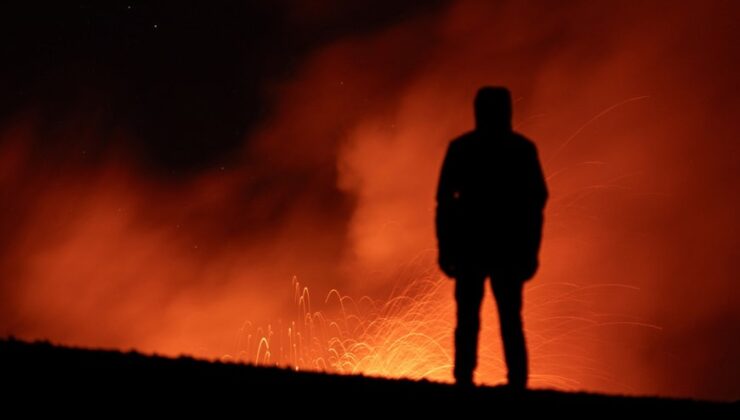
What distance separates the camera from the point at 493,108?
7582mm

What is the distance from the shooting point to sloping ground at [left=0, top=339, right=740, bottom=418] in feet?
17.8

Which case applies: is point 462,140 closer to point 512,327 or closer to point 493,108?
point 493,108

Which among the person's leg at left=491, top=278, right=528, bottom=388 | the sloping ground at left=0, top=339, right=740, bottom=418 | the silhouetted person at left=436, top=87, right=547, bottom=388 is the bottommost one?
the sloping ground at left=0, top=339, right=740, bottom=418

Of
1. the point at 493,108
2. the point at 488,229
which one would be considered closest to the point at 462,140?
the point at 493,108

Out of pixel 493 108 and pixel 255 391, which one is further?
pixel 493 108

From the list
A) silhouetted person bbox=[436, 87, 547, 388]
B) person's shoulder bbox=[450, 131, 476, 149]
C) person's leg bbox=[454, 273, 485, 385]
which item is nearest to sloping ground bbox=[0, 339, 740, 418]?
person's leg bbox=[454, 273, 485, 385]

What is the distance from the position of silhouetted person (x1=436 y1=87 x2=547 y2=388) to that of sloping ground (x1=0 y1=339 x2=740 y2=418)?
3.07ft

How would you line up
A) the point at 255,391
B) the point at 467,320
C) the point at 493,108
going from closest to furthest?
the point at 255,391
the point at 493,108
the point at 467,320

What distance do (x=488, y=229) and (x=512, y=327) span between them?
0.89 meters

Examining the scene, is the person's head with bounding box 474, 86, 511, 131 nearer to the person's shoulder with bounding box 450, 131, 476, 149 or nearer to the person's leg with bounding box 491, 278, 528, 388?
the person's shoulder with bounding box 450, 131, 476, 149

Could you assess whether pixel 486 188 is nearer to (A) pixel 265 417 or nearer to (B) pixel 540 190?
(B) pixel 540 190

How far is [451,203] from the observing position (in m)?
7.81

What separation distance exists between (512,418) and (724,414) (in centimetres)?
180

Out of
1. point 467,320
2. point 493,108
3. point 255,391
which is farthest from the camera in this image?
point 467,320
